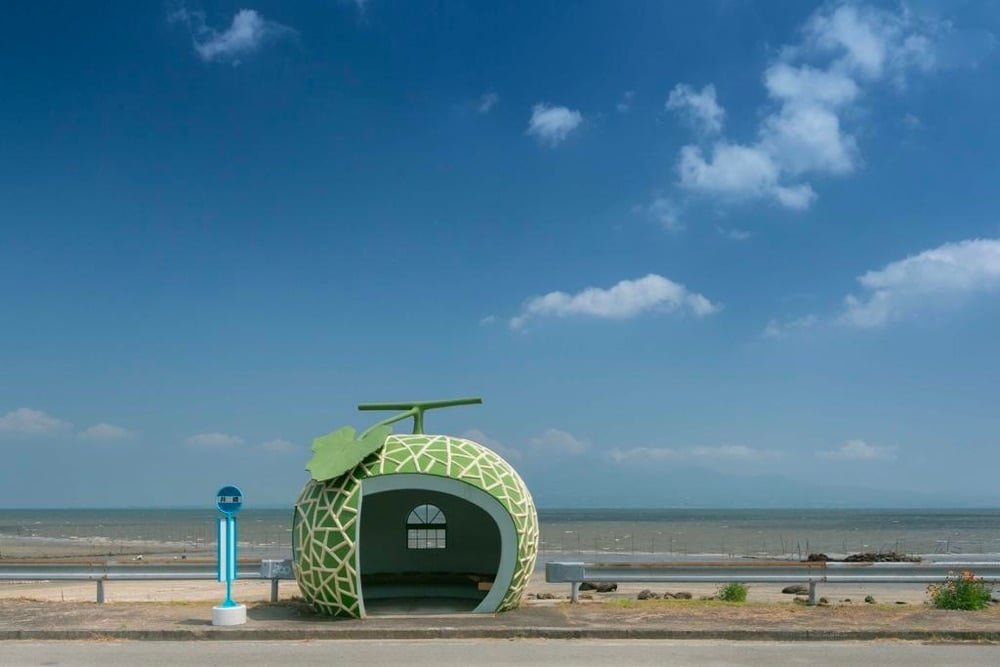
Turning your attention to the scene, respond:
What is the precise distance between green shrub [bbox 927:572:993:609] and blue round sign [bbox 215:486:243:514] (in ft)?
38.5

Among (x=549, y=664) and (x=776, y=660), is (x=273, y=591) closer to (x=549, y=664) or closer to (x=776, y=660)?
(x=549, y=664)

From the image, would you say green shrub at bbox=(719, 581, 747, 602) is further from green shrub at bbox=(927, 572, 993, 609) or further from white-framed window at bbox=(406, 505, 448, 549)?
Result: white-framed window at bbox=(406, 505, 448, 549)

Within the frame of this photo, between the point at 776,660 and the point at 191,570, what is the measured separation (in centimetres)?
1169

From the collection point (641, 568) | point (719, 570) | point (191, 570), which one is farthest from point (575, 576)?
point (191, 570)

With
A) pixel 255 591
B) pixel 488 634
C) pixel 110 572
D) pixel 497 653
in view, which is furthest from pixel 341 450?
pixel 255 591

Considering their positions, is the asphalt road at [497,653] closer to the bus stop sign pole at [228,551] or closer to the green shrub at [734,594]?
the bus stop sign pole at [228,551]

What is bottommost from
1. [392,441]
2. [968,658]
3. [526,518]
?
[968,658]

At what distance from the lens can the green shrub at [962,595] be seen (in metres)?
15.5

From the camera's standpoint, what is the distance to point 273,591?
53.5 ft

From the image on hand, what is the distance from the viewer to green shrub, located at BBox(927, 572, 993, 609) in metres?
15.5

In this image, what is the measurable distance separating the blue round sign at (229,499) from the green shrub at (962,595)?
11.7 meters

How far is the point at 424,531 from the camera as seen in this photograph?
1784cm

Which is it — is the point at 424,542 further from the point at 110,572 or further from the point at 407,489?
the point at 110,572

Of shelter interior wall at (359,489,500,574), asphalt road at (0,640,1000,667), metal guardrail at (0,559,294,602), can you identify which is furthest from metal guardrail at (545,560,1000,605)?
metal guardrail at (0,559,294,602)
